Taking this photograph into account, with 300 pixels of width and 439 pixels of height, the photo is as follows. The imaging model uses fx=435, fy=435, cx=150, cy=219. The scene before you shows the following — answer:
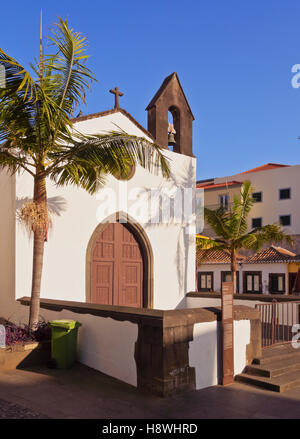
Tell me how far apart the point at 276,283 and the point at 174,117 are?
44.6 ft

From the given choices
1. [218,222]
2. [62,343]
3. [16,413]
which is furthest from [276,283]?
[16,413]

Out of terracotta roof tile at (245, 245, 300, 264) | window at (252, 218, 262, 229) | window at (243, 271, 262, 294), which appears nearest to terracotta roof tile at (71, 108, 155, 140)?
terracotta roof tile at (245, 245, 300, 264)

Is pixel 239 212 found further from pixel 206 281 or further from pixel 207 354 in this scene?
pixel 206 281

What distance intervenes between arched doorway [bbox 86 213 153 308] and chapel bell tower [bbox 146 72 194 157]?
11.8 feet

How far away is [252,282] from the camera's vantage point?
87.5 ft

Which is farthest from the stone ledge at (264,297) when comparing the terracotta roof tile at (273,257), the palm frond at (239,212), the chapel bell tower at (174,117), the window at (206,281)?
the window at (206,281)

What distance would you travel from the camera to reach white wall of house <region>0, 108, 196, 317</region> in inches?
450

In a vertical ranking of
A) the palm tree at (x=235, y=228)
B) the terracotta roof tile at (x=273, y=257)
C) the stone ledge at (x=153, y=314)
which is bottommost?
the stone ledge at (x=153, y=314)

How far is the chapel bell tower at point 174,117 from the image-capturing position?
1530 centimetres

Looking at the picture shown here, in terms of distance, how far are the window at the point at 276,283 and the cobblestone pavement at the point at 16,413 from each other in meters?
20.8

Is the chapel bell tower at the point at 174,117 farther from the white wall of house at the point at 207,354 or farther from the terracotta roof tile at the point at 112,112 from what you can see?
the white wall of house at the point at 207,354

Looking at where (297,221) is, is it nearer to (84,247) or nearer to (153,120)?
(153,120)

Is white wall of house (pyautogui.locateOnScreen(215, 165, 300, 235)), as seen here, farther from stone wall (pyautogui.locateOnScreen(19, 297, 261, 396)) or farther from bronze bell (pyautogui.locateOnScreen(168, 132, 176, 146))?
stone wall (pyautogui.locateOnScreen(19, 297, 261, 396))
